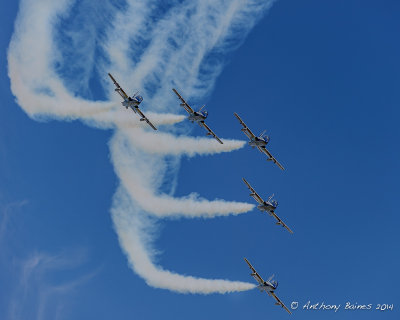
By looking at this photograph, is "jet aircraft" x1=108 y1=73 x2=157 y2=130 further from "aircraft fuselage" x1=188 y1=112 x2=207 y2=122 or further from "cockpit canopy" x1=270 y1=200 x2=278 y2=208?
"cockpit canopy" x1=270 y1=200 x2=278 y2=208

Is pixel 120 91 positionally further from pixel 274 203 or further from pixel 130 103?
pixel 274 203

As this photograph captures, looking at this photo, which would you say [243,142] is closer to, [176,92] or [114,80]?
[176,92]

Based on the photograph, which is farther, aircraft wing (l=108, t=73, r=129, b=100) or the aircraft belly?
the aircraft belly

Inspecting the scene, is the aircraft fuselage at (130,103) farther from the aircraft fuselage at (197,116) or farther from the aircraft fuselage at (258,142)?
the aircraft fuselage at (258,142)

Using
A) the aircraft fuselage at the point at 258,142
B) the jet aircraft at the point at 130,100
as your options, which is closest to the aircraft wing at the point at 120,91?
the jet aircraft at the point at 130,100

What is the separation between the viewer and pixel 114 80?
100 metres

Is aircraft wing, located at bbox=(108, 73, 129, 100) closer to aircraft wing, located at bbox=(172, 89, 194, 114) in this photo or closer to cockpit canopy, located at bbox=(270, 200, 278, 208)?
aircraft wing, located at bbox=(172, 89, 194, 114)

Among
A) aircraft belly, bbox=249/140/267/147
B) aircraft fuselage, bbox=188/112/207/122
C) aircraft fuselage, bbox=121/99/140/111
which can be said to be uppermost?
aircraft fuselage, bbox=188/112/207/122

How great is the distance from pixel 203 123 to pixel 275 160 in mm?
14230

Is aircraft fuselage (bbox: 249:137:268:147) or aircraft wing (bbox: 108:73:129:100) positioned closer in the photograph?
aircraft wing (bbox: 108:73:129:100)

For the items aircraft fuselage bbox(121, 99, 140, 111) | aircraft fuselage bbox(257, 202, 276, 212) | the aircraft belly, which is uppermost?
aircraft fuselage bbox(121, 99, 140, 111)

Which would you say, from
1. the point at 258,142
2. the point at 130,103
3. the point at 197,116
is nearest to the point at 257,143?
the point at 258,142

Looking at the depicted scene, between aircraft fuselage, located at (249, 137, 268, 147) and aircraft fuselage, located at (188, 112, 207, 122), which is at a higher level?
aircraft fuselage, located at (188, 112, 207, 122)

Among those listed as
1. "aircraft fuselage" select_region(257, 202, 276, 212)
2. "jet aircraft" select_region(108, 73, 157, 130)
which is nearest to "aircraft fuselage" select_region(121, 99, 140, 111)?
"jet aircraft" select_region(108, 73, 157, 130)
